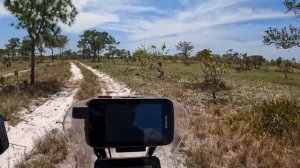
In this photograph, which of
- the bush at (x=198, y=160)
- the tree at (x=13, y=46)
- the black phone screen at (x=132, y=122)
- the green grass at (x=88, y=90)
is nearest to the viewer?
the black phone screen at (x=132, y=122)

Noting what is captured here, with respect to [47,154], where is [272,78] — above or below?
below

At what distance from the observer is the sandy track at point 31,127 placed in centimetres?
898

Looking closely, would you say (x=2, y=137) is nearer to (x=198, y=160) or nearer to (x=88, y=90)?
(x=198, y=160)

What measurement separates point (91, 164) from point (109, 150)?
15 cm

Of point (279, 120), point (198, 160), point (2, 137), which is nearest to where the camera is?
point (2, 137)

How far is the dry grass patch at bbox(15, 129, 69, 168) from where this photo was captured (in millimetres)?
7480

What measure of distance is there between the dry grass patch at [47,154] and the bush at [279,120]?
4.95 meters

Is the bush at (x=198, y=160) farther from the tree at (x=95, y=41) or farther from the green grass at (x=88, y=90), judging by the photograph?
the tree at (x=95, y=41)

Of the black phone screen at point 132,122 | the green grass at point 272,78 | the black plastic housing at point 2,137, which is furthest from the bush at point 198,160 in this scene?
the green grass at point 272,78

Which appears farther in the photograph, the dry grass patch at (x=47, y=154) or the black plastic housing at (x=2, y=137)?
the dry grass patch at (x=47, y=154)

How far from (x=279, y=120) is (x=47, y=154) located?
19.9 ft

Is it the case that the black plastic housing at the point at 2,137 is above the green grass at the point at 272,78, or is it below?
above

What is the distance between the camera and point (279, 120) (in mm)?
11180

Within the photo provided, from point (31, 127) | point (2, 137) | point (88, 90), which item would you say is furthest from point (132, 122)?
point (88, 90)
